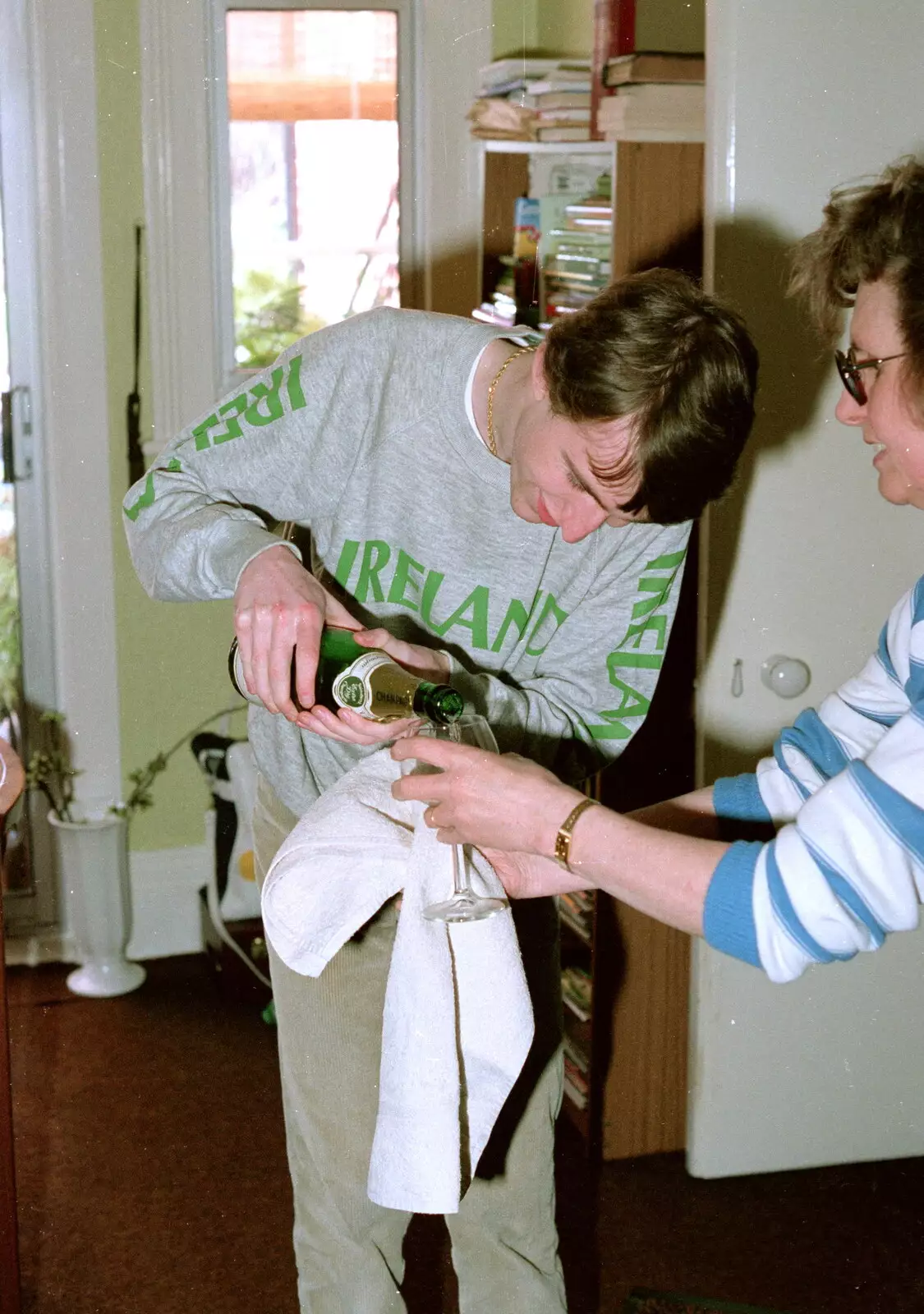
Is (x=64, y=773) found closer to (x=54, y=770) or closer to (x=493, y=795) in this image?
(x=54, y=770)

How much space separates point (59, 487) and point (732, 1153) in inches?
74.3

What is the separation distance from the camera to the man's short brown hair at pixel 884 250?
111cm

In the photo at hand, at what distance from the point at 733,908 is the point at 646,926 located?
4.36 feet

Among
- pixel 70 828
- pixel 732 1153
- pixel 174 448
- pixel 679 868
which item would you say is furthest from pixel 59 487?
pixel 679 868

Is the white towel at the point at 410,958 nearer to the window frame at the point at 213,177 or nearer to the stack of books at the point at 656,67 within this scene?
the stack of books at the point at 656,67

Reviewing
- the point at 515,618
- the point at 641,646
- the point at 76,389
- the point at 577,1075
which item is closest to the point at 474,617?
the point at 515,618

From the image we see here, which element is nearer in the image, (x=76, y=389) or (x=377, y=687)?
(x=377, y=687)

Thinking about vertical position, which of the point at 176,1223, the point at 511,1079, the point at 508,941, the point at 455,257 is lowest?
the point at 176,1223

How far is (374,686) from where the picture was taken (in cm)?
127

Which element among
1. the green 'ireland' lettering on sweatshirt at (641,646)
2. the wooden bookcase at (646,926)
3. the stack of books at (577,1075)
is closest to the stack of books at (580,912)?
the wooden bookcase at (646,926)

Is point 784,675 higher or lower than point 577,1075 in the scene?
higher

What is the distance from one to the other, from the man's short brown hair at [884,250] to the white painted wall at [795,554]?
88 centimetres

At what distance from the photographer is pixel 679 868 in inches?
43.4

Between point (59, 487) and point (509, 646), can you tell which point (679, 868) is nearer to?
point (509, 646)
